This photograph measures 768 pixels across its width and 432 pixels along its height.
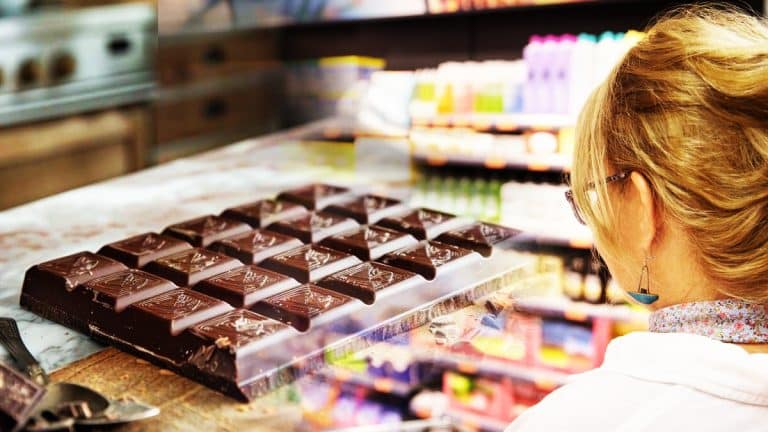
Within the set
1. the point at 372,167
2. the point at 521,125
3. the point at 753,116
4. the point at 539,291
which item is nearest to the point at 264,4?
the point at 521,125

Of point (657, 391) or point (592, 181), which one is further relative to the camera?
point (592, 181)

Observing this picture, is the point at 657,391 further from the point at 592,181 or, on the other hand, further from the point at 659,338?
the point at 592,181

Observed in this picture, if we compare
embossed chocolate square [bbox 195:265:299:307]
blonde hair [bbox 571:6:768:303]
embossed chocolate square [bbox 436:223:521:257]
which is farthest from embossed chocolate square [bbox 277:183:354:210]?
blonde hair [bbox 571:6:768:303]

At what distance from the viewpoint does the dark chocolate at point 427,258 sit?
4.09 ft

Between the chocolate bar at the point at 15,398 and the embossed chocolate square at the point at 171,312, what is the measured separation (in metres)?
0.20

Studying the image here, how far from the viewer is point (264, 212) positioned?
1.55 m

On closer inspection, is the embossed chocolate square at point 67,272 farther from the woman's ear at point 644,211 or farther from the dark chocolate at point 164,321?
the woman's ear at point 644,211

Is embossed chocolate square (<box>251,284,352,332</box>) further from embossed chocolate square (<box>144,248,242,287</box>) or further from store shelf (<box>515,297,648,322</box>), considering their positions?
store shelf (<box>515,297,648,322</box>)

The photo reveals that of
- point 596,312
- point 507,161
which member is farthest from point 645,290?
point 507,161

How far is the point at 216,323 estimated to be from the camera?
101 centimetres

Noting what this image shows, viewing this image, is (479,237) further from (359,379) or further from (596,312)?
(596,312)

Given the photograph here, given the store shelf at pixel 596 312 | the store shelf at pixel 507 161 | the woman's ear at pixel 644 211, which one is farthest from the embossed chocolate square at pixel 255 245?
the store shelf at pixel 507 161

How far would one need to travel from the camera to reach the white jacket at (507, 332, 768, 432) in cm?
88

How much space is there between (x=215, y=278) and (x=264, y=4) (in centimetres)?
434
